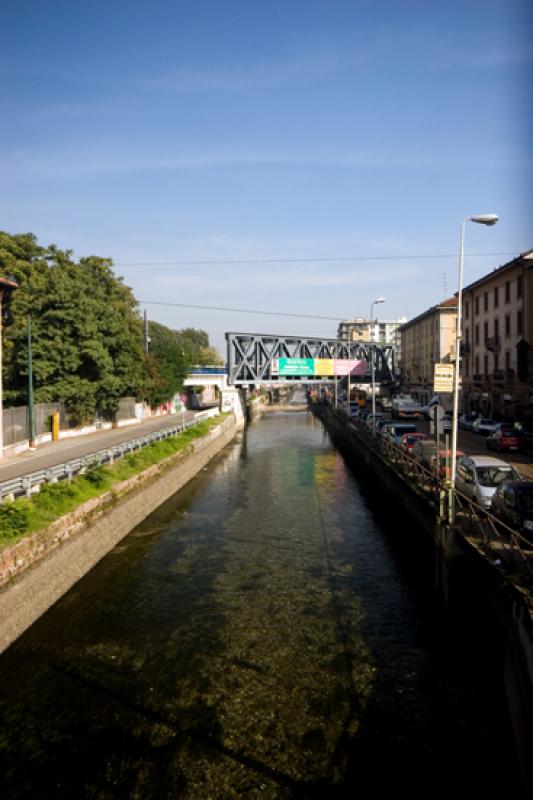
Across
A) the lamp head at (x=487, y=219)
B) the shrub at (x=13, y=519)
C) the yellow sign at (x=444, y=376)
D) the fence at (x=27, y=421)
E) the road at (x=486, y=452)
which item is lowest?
the road at (x=486, y=452)

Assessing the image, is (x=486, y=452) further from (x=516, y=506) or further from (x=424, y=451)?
(x=516, y=506)

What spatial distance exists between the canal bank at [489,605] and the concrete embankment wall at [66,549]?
10.5 m

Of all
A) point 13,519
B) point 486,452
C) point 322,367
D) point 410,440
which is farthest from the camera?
point 322,367

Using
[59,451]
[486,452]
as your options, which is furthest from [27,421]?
[486,452]

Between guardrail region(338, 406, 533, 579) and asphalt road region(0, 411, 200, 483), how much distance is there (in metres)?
16.4

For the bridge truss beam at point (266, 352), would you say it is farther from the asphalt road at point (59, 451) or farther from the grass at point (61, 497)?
the grass at point (61, 497)

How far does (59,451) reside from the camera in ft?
98.3

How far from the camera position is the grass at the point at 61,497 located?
13523 mm

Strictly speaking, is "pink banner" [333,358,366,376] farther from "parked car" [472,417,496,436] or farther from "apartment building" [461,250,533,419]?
"parked car" [472,417,496,436]

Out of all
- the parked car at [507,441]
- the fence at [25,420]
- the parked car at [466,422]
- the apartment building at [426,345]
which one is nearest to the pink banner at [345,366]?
the apartment building at [426,345]

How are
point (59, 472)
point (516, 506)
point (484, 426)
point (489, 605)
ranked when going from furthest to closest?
point (484, 426)
point (59, 472)
point (516, 506)
point (489, 605)

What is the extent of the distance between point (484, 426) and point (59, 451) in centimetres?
2988

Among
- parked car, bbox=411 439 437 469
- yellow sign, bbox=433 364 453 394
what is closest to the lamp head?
yellow sign, bbox=433 364 453 394

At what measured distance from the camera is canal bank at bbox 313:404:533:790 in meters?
8.16
